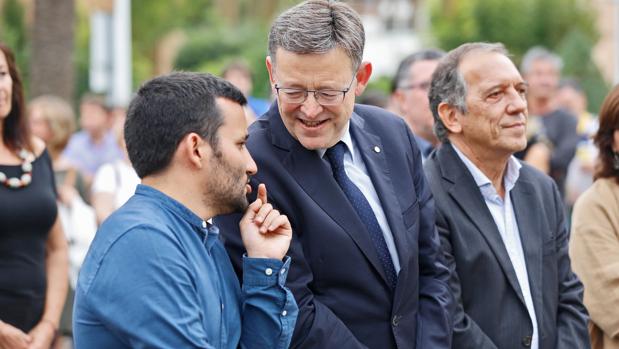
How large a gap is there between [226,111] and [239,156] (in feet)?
0.55

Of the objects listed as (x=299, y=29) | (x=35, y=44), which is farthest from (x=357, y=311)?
(x=35, y=44)

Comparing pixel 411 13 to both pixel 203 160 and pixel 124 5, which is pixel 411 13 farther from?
pixel 203 160

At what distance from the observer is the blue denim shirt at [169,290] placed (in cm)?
328

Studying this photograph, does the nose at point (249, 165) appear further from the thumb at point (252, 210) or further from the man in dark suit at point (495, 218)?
the man in dark suit at point (495, 218)

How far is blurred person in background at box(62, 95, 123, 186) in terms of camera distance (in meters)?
12.7

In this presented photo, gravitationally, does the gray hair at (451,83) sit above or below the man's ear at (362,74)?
below

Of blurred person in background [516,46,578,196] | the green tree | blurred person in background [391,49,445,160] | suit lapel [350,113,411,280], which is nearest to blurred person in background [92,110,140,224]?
blurred person in background [391,49,445,160]

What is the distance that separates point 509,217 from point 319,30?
5.00ft

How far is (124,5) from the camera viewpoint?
2019 cm

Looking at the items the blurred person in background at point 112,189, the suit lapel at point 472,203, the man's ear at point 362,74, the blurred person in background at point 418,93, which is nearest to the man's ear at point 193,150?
the man's ear at point 362,74

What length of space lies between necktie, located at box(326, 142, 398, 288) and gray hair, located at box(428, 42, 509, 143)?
978mm

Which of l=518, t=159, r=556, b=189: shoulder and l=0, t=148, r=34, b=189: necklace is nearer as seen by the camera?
l=518, t=159, r=556, b=189: shoulder

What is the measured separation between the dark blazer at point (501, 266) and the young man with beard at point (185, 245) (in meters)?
1.16

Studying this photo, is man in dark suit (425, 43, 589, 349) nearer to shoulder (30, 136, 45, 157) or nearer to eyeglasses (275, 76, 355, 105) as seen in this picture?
eyeglasses (275, 76, 355, 105)
